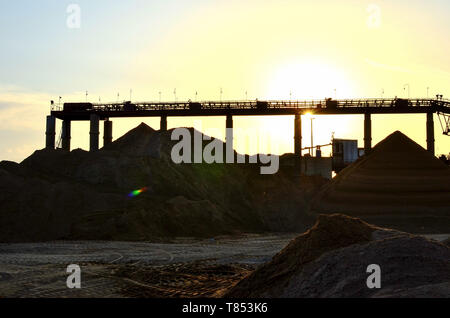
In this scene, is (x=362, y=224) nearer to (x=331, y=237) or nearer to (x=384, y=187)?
(x=331, y=237)

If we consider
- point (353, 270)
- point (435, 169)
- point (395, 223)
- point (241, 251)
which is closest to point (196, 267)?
point (241, 251)

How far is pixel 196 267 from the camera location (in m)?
19.9

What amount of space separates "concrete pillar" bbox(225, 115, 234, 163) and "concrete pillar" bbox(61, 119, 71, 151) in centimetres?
1811

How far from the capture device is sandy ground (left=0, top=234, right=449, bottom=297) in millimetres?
15047

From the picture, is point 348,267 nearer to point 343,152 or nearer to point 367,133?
point 367,133

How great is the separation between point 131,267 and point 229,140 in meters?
35.8

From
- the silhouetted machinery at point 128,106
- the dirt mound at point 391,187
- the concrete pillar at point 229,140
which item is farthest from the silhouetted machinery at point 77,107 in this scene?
the dirt mound at point 391,187

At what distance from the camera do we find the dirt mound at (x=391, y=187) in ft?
145

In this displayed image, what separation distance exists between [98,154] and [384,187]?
24.1 meters

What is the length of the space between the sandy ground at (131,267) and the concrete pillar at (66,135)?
31765 millimetres

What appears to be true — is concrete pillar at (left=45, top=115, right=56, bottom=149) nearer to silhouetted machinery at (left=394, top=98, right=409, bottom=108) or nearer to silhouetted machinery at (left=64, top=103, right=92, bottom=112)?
silhouetted machinery at (left=64, top=103, right=92, bottom=112)

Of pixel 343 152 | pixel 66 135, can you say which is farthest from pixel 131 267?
pixel 343 152

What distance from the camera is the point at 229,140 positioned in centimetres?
5488

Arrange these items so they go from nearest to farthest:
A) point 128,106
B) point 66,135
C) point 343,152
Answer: point 128,106 < point 66,135 < point 343,152
